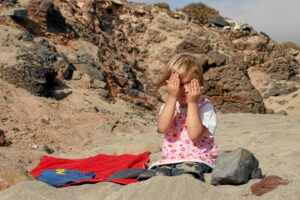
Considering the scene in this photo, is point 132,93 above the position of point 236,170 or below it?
below

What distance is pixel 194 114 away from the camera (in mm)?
2279

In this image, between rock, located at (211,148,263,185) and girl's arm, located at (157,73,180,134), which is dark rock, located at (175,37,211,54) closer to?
girl's arm, located at (157,73,180,134)

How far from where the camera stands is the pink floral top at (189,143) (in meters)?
2.39

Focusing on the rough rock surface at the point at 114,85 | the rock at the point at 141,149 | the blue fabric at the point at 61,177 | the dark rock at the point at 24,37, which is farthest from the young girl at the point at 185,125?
the dark rock at the point at 24,37

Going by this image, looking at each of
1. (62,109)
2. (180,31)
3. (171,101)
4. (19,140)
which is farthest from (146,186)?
(180,31)

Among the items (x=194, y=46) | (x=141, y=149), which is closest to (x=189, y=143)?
(x=141, y=149)

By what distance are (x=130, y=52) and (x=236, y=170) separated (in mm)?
11674

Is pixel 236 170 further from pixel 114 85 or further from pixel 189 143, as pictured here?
pixel 114 85

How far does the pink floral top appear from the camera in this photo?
2393 mm

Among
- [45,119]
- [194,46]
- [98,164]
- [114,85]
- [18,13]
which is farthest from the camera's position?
[194,46]

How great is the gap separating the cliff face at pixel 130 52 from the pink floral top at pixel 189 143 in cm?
444

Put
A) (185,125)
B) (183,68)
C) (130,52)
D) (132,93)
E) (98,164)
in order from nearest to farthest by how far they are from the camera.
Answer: (183,68) → (185,125) → (98,164) → (132,93) → (130,52)

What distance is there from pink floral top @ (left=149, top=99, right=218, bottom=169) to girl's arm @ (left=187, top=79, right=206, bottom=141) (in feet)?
0.37

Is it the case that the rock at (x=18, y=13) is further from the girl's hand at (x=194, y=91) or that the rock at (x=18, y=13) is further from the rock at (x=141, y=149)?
the girl's hand at (x=194, y=91)
